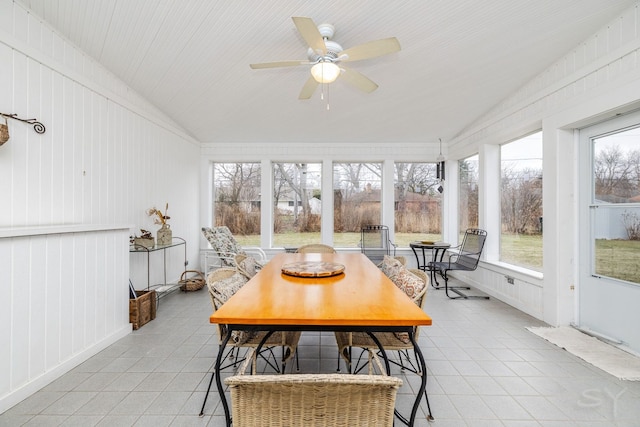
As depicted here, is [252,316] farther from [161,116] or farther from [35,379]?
[161,116]

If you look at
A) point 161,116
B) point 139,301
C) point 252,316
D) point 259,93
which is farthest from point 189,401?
point 161,116

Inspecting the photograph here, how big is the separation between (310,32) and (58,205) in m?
2.63

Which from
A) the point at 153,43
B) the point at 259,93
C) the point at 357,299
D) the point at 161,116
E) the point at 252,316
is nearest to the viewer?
the point at 252,316

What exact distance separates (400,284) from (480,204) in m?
3.23

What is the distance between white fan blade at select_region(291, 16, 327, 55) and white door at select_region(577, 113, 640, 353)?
2.91 metres

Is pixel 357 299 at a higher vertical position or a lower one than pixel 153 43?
lower

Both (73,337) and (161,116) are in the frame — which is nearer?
(73,337)

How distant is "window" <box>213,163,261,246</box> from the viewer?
5844 mm

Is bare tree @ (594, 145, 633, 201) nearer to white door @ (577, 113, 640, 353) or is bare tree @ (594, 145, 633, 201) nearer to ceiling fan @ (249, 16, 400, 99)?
white door @ (577, 113, 640, 353)

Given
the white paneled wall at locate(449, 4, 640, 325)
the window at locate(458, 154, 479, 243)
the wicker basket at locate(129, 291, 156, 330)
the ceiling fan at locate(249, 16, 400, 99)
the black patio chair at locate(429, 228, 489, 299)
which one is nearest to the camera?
the ceiling fan at locate(249, 16, 400, 99)

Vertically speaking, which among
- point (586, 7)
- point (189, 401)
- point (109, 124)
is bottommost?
point (189, 401)

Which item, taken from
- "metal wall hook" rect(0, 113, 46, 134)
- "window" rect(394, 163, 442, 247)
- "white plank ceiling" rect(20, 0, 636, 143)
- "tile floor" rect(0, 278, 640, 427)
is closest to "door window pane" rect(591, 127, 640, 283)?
"tile floor" rect(0, 278, 640, 427)

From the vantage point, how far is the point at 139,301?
3.13m

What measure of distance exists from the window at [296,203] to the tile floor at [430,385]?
2.94 meters
